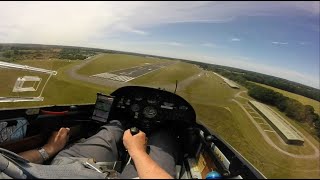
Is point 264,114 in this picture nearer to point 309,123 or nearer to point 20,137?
point 309,123

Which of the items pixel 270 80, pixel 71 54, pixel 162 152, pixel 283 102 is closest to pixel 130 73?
pixel 71 54

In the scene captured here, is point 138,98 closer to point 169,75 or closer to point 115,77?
point 115,77

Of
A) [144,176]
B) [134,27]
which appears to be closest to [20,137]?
[134,27]

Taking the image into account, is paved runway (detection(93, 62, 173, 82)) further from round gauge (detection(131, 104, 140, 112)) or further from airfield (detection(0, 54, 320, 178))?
round gauge (detection(131, 104, 140, 112))

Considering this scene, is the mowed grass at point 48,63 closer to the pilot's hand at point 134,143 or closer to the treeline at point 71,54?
the treeline at point 71,54

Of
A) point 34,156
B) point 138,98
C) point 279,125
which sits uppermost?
point 279,125
